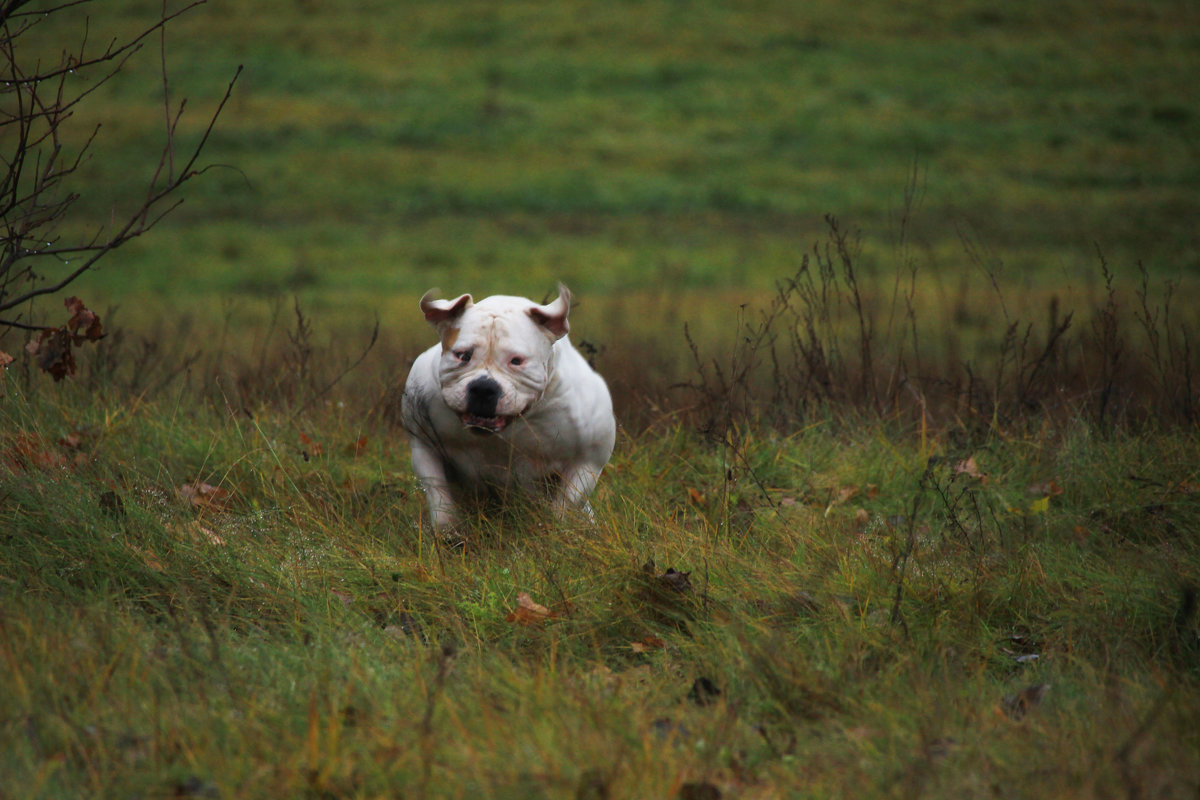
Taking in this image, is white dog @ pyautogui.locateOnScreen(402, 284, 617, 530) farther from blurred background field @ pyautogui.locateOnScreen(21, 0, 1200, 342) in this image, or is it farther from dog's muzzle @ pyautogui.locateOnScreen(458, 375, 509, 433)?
blurred background field @ pyautogui.locateOnScreen(21, 0, 1200, 342)

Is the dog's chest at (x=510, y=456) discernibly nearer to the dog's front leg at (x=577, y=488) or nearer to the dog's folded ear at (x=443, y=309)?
the dog's front leg at (x=577, y=488)

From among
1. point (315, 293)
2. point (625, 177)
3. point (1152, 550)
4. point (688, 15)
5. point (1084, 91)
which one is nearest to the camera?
point (1152, 550)

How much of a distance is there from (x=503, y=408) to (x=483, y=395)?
8 centimetres

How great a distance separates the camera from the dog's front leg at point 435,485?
13.6ft

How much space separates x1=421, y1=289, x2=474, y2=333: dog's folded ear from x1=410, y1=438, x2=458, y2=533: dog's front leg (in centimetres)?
50

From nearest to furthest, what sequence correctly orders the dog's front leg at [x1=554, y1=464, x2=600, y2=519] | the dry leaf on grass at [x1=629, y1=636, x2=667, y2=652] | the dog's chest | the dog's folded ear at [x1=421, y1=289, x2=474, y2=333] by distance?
the dry leaf on grass at [x1=629, y1=636, x2=667, y2=652] → the dog's folded ear at [x1=421, y1=289, x2=474, y2=333] → the dog's chest → the dog's front leg at [x1=554, y1=464, x2=600, y2=519]

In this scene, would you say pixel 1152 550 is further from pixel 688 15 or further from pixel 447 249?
pixel 688 15

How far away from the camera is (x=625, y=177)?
21047 mm

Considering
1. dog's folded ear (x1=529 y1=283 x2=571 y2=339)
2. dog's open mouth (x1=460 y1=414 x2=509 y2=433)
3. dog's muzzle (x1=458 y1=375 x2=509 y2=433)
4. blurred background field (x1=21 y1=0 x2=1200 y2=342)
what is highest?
dog's folded ear (x1=529 y1=283 x2=571 y2=339)

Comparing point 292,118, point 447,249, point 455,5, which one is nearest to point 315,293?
point 447,249

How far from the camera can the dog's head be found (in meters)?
3.79

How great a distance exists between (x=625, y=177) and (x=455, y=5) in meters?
11.2

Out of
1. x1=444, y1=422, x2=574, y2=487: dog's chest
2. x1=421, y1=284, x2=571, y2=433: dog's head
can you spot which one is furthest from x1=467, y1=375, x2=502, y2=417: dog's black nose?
x1=444, y1=422, x2=574, y2=487: dog's chest

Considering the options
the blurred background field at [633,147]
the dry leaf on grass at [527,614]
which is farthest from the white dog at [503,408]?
the blurred background field at [633,147]
